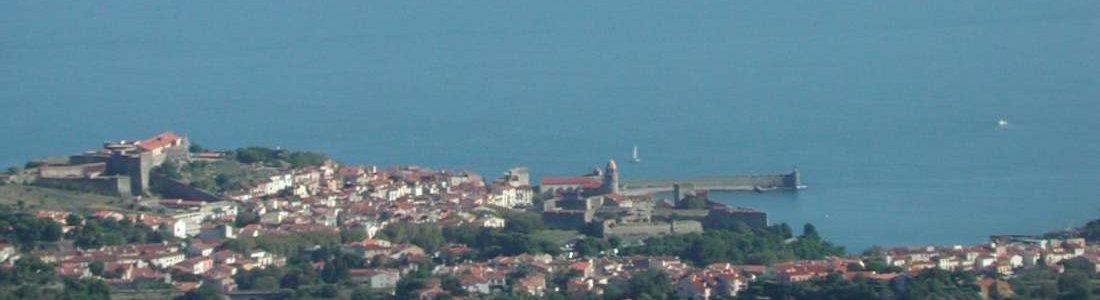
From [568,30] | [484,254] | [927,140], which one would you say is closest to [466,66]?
[568,30]

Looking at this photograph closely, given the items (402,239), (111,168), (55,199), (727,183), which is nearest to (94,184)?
(111,168)

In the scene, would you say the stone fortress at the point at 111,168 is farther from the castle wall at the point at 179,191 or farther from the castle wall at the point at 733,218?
the castle wall at the point at 733,218

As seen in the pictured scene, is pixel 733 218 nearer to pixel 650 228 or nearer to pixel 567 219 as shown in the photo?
pixel 650 228

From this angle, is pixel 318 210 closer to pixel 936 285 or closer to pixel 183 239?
pixel 183 239

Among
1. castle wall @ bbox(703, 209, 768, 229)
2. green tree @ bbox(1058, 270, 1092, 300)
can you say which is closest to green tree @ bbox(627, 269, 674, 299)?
green tree @ bbox(1058, 270, 1092, 300)

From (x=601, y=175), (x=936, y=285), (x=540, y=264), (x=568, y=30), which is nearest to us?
(x=936, y=285)

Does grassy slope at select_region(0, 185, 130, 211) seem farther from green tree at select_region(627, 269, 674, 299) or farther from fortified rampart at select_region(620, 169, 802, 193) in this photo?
green tree at select_region(627, 269, 674, 299)
